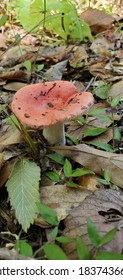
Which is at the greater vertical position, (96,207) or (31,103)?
(31,103)

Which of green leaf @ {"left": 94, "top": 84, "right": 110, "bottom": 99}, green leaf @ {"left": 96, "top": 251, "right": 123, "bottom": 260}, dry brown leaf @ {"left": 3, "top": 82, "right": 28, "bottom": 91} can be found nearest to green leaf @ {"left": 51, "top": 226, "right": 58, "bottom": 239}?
green leaf @ {"left": 96, "top": 251, "right": 123, "bottom": 260}

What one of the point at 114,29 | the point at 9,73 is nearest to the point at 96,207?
the point at 9,73

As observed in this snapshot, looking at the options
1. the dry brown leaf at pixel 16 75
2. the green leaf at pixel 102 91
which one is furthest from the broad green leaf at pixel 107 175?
the dry brown leaf at pixel 16 75

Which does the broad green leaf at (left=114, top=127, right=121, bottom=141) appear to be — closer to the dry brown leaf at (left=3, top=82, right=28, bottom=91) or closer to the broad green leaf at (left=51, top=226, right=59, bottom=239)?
the broad green leaf at (left=51, top=226, right=59, bottom=239)
